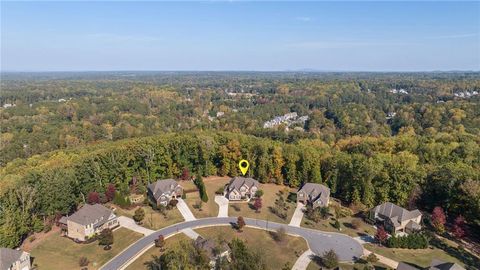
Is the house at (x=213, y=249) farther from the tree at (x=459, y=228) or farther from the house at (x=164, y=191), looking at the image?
the tree at (x=459, y=228)

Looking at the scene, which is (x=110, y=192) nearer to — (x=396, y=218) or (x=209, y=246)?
(x=209, y=246)

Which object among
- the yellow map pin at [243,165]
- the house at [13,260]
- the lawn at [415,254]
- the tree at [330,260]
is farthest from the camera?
the yellow map pin at [243,165]

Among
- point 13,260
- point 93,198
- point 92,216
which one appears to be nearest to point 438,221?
point 92,216

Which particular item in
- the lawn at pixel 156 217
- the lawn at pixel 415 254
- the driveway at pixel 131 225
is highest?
the lawn at pixel 156 217

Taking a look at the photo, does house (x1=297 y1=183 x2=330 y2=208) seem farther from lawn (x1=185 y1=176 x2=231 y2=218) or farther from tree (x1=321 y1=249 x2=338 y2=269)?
tree (x1=321 y1=249 x2=338 y2=269)

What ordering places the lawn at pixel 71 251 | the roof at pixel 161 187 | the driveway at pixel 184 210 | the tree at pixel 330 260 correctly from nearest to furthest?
the tree at pixel 330 260
the lawn at pixel 71 251
the driveway at pixel 184 210
the roof at pixel 161 187

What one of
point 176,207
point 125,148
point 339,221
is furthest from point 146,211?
point 339,221

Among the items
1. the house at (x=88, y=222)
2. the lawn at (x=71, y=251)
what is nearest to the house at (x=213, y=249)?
the lawn at (x=71, y=251)
